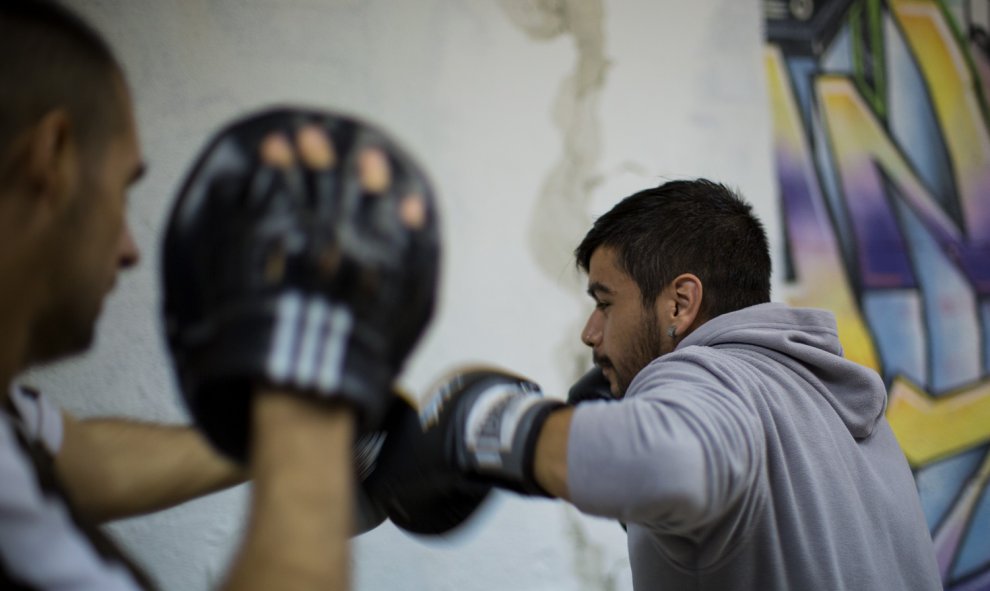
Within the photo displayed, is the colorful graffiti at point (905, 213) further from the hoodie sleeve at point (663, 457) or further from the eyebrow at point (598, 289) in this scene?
the hoodie sleeve at point (663, 457)

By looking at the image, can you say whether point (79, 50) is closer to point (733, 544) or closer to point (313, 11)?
point (733, 544)

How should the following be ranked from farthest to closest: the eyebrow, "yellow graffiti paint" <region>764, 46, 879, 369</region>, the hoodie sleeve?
"yellow graffiti paint" <region>764, 46, 879, 369</region> → the eyebrow → the hoodie sleeve

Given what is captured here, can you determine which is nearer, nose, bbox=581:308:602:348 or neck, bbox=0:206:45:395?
neck, bbox=0:206:45:395

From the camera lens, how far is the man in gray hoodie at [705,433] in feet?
3.48

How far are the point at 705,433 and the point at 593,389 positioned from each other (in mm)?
811

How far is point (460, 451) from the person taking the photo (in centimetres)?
119

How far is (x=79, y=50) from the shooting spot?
0.78m

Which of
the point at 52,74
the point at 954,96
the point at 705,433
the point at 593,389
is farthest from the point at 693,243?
the point at 954,96

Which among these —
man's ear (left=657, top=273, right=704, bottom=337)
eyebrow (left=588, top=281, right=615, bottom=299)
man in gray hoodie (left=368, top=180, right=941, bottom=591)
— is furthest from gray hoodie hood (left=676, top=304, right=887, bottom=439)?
eyebrow (left=588, top=281, right=615, bottom=299)

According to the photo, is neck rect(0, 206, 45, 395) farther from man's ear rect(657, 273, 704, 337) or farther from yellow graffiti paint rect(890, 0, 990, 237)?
yellow graffiti paint rect(890, 0, 990, 237)

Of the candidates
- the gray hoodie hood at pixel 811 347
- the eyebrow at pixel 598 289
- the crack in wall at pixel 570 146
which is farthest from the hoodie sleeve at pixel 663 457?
the crack in wall at pixel 570 146

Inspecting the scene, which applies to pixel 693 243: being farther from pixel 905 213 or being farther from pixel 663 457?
pixel 905 213

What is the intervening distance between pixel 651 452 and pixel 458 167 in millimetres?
1787

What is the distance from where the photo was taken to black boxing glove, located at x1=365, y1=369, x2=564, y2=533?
113 cm
